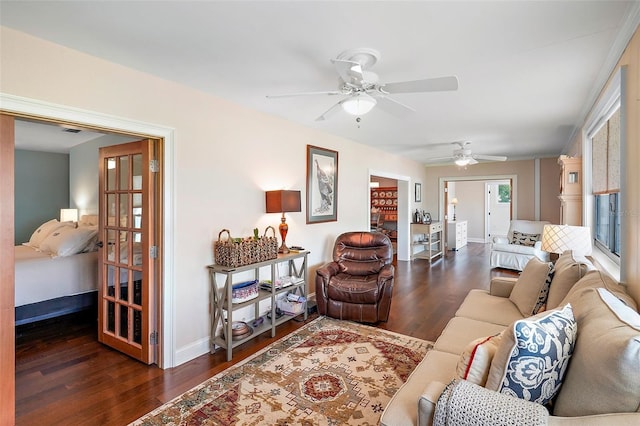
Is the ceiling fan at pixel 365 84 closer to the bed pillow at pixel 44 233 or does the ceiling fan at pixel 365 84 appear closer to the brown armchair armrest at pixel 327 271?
the brown armchair armrest at pixel 327 271

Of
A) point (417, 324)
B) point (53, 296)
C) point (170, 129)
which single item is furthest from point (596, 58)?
point (53, 296)

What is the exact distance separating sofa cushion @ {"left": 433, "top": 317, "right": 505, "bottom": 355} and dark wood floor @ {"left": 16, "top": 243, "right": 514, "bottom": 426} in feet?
3.33

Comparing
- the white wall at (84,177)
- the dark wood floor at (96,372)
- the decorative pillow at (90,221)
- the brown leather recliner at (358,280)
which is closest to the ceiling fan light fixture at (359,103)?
the brown leather recliner at (358,280)

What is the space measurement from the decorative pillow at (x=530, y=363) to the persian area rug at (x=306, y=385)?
1.07 m

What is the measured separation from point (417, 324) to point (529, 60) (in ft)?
8.81

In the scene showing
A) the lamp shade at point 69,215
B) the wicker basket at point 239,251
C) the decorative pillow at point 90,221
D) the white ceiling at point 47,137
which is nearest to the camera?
the wicker basket at point 239,251

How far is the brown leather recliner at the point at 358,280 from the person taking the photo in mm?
3488

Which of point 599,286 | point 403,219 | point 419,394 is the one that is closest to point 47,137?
point 419,394

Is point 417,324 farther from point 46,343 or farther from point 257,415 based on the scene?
point 46,343

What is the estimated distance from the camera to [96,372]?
2547 millimetres

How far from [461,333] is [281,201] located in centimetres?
206

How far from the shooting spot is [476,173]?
7.53m

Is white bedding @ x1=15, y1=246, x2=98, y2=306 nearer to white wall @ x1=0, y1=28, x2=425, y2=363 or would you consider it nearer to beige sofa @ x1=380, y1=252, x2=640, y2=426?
white wall @ x1=0, y1=28, x2=425, y2=363

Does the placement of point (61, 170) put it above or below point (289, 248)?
above
